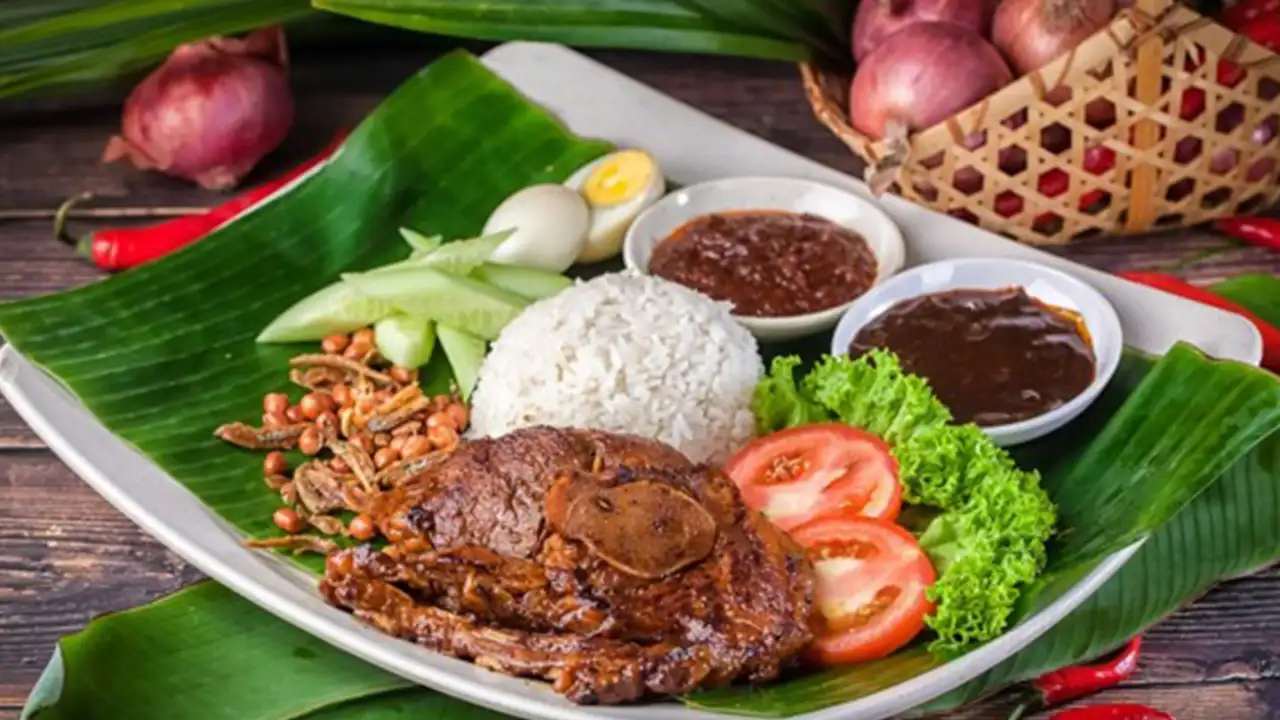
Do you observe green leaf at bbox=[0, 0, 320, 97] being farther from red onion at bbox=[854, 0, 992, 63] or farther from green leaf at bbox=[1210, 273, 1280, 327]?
green leaf at bbox=[1210, 273, 1280, 327]

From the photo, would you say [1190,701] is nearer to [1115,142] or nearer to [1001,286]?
[1001,286]

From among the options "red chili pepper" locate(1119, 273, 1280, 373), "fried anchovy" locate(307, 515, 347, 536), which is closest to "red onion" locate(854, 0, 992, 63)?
"red chili pepper" locate(1119, 273, 1280, 373)

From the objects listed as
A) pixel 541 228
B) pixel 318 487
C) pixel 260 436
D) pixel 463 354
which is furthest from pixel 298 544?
pixel 541 228

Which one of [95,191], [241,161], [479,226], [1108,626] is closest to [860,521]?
[1108,626]

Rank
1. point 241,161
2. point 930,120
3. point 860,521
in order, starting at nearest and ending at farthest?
point 860,521
point 930,120
point 241,161

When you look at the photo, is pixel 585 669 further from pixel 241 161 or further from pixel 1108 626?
pixel 241 161
